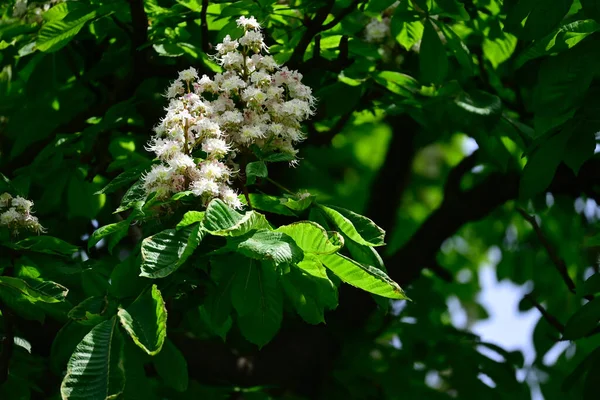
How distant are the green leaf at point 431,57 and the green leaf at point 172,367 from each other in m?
1.33

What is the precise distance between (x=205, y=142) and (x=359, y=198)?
355 cm

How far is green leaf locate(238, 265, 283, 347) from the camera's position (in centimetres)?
200

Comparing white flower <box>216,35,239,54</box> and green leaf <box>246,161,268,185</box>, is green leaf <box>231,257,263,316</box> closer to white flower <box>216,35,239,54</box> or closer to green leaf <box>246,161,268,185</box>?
green leaf <box>246,161,268,185</box>

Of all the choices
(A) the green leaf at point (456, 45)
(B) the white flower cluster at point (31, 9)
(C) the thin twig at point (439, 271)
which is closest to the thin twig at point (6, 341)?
(B) the white flower cluster at point (31, 9)

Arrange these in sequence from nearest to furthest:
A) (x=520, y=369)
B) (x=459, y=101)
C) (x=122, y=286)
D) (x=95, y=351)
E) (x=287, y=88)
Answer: (x=95, y=351)
(x=122, y=286)
(x=287, y=88)
(x=459, y=101)
(x=520, y=369)

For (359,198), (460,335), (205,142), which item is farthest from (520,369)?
(205,142)

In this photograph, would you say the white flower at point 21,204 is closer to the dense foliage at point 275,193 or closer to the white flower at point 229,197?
the dense foliage at point 275,193

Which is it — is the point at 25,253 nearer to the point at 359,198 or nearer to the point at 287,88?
the point at 287,88

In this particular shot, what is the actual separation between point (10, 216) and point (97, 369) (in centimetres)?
95

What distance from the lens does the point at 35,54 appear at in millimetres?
3424

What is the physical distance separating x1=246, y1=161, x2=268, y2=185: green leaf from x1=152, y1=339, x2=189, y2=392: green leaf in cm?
50

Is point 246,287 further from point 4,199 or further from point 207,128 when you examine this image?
point 4,199

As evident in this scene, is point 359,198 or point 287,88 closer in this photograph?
point 287,88

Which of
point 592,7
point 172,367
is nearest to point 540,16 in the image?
point 592,7
